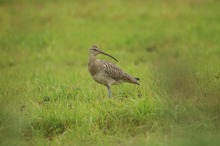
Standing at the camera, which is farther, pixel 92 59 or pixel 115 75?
pixel 92 59

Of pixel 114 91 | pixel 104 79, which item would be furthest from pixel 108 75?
pixel 114 91

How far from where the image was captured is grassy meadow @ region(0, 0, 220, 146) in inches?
350

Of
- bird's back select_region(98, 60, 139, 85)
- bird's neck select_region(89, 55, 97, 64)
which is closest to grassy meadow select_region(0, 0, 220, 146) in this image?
bird's back select_region(98, 60, 139, 85)

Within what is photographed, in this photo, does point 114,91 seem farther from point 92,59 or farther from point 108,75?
point 92,59

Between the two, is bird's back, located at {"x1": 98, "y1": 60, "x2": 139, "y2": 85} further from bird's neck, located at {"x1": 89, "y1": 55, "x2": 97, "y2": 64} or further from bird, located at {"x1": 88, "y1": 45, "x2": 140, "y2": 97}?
bird's neck, located at {"x1": 89, "y1": 55, "x2": 97, "y2": 64}

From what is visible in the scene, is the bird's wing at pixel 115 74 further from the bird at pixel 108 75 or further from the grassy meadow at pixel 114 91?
the grassy meadow at pixel 114 91

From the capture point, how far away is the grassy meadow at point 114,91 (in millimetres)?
8898

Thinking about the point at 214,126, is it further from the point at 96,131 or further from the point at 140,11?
the point at 140,11

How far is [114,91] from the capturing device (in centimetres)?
1105

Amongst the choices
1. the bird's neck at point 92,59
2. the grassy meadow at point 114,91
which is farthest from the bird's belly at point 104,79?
the bird's neck at point 92,59

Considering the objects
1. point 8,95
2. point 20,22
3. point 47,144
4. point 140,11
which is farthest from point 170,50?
point 47,144

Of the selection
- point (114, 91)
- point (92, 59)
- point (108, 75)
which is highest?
point (92, 59)

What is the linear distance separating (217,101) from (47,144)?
8.02 ft

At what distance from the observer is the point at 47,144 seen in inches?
345
